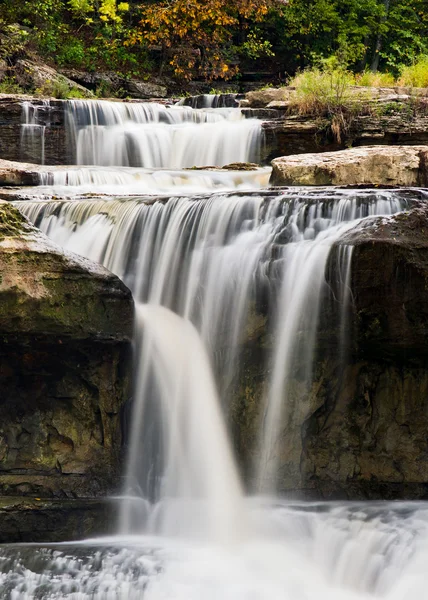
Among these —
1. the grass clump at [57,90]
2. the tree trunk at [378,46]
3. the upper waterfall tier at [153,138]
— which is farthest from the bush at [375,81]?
the tree trunk at [378,46]

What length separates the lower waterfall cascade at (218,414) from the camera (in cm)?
530

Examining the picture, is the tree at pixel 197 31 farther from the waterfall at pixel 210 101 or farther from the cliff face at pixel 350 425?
the cliff face at pixel 350 425

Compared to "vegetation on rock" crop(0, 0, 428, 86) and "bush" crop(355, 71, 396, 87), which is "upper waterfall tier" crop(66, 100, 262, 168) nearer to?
"bush" crop(355, 71, 396, 87)

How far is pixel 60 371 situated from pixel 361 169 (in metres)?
4.91

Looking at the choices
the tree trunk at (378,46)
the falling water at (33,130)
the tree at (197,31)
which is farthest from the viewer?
the tree trunk at (378,46)

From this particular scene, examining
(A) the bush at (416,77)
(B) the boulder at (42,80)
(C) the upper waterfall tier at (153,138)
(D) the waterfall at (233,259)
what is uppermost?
(B) the boulder at (42,80)

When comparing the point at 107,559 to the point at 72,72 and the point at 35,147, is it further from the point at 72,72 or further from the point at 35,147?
the point at 72,72

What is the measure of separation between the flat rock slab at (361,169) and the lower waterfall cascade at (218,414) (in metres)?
1.50

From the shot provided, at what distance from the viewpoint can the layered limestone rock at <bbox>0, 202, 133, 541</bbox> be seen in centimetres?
602

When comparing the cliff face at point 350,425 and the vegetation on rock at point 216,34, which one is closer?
the cliff face at point 350,425

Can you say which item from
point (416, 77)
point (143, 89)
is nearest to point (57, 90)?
point (143, 89)

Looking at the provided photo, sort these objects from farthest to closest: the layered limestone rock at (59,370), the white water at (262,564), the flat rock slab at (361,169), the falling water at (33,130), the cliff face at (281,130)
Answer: the falling water at (33,130), the cliff face at (281,130), the flat rock slab at (361,169), the layered limestone rock at (59,370), the white water at (262,564)

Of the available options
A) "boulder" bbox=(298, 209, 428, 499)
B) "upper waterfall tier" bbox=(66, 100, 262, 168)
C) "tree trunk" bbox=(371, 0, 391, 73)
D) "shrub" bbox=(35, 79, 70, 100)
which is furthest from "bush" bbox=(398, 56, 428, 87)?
"boulder" bbox=(298, 209, 428, 499)

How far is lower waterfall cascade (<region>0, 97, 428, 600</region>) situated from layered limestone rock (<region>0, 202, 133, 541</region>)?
26 centimetres
